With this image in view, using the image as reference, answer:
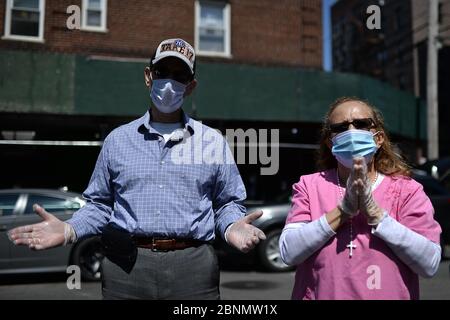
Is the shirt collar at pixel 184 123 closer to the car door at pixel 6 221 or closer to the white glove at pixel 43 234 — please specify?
the white glove at pixel 43 234

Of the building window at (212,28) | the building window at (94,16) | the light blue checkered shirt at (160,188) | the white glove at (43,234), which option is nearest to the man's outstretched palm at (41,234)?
the white glove at (43,234)

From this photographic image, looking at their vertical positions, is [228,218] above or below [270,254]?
above

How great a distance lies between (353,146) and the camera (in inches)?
82.8

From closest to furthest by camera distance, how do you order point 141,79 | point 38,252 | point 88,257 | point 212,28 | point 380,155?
point 380,155 → point 38,252 → point 88,257 → point 141,79 → point 212,28

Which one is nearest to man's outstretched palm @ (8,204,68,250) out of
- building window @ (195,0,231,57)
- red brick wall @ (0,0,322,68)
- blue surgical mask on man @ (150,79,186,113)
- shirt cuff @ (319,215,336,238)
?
blue surgical mask on man @ (150,79,186,113)

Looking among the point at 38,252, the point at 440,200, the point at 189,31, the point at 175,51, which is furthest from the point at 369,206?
the point at 189,31

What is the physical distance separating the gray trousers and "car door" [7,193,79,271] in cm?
502

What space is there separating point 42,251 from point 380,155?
6207 mm

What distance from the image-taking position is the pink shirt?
78.6 inches

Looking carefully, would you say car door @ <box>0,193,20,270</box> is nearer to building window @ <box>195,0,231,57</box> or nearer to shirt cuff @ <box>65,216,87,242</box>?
shirt cuff @ <box>65,216,87,242</box>

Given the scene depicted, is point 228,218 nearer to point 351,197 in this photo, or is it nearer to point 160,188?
point 160,188

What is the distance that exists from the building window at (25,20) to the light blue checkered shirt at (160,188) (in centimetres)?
624

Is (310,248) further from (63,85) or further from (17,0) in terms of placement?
(63,85)

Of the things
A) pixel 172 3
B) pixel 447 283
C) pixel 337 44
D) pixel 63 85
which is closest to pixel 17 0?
pixel 63 85
